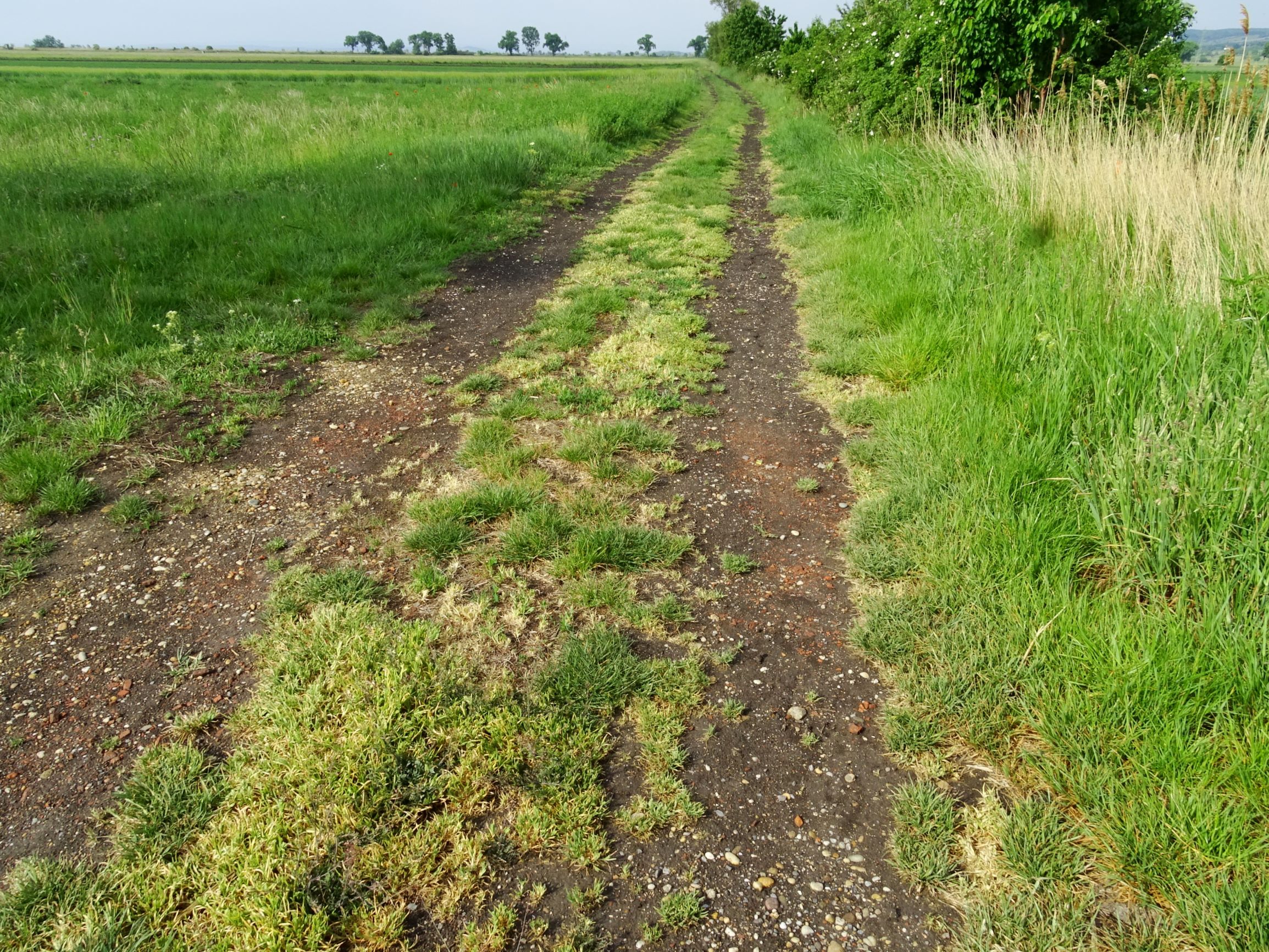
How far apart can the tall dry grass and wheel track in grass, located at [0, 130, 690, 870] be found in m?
4.49

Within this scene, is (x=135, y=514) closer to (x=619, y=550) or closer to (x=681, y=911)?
(x=619, y=550)

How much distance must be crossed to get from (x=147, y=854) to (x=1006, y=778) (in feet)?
8.82

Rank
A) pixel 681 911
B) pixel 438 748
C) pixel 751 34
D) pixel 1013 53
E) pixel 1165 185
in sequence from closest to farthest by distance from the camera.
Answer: pixel 681 911 < pixel 438 748 < pixel 1165 185 < pixel 1013 53 < pixel 751 34

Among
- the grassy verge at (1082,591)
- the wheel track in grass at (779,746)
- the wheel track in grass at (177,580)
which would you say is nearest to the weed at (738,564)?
the wheel track in grass at (779,746)

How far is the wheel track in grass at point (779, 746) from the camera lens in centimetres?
203

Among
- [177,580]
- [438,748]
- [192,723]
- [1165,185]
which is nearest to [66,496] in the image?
[177,580]

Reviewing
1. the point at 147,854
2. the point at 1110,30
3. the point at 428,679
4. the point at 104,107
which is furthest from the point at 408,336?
the point at 104,107

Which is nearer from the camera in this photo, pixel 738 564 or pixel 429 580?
pixel 429 580

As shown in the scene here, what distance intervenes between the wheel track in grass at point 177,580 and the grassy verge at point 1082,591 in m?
2.43

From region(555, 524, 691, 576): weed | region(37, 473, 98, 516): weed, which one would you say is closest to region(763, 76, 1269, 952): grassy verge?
region(555, 524, 691, 576): weed

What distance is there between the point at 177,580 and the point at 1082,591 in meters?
3.98

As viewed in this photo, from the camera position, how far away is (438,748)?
8.02 ft

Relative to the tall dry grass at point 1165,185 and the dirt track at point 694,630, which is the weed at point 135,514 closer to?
the dirt track at point 694,630

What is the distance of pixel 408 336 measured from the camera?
6.02 metres
